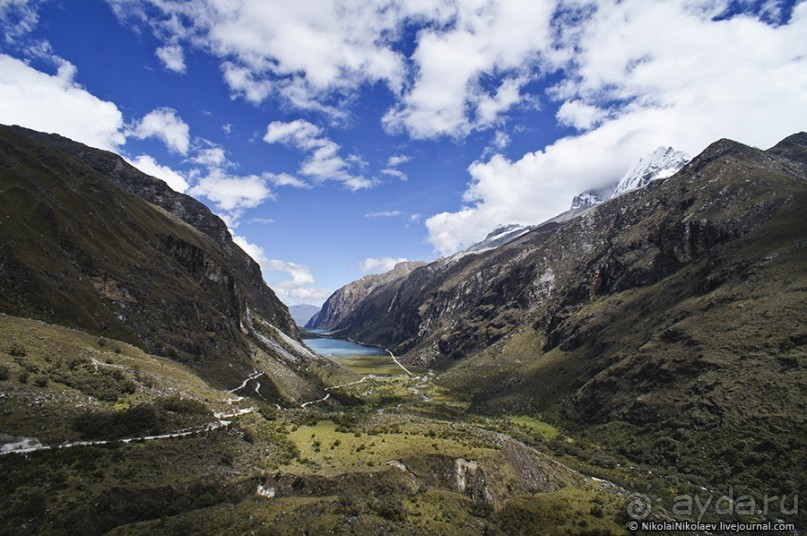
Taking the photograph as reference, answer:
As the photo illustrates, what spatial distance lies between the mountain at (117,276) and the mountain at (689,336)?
3050 inches

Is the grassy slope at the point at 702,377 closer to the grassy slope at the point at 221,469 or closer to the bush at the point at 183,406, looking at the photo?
the grassy slope at the point at 221,469

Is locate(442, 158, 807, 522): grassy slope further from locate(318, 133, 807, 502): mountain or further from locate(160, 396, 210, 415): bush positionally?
locate(160, 396, 210, 415): bush

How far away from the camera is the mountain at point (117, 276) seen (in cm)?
6831

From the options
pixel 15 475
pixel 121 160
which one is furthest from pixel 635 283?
pixel 121 160

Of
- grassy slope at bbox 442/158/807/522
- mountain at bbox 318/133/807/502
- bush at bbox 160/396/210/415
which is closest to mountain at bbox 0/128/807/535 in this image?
bush at bbox 160/396/210/415

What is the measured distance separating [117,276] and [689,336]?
124 m

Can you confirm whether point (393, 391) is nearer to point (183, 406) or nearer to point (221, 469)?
point (183, 406)

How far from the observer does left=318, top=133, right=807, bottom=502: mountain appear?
64750 mm

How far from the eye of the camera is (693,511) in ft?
155

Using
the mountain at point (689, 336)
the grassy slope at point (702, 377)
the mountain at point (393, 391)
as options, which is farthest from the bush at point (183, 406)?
the mountain at point (689, 336)

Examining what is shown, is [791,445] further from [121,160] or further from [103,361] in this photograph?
[121,160]

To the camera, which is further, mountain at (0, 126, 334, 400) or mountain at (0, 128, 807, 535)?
mountain at (0, 126, 334, 400)

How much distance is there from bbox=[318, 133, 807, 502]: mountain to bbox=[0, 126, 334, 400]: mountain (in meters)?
77.5

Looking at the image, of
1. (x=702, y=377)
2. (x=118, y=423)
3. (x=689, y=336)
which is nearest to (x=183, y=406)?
(x=118, y=423)
